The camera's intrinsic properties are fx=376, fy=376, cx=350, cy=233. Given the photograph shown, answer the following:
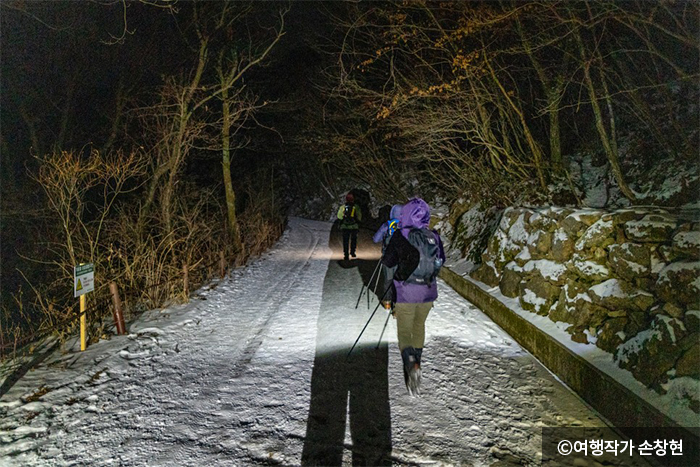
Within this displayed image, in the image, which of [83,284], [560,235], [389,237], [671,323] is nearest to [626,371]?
[671,323]

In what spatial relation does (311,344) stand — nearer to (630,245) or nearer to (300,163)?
(630,245)

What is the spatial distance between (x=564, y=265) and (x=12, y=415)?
7.53 meters

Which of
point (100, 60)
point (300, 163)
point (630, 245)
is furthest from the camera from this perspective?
point (300, 163)

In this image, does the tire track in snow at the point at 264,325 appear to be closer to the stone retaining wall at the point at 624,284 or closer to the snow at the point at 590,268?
Result: the stone retaining wall at the point at 624,284

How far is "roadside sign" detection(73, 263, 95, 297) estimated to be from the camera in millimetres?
5512

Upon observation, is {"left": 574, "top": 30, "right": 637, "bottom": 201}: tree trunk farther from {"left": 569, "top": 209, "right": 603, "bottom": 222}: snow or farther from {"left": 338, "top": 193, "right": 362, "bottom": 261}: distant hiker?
{"left": 338, "top": 193, "right": 362, "bottom": 261}: distant hiker

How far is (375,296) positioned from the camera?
8.70 meters

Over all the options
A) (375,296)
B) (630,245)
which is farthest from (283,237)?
(630,245)

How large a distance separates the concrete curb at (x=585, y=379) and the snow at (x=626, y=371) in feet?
0.25

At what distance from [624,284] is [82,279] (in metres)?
7.67

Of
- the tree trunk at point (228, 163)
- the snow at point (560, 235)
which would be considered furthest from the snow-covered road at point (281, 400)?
the tree trunk at point (228, 163)

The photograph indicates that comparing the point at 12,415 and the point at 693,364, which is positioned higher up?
the point at 693,364

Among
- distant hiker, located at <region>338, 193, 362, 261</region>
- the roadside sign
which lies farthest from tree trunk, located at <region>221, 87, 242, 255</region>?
the roadside sign

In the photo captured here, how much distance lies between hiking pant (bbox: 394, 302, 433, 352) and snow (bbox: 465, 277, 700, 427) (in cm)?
199
